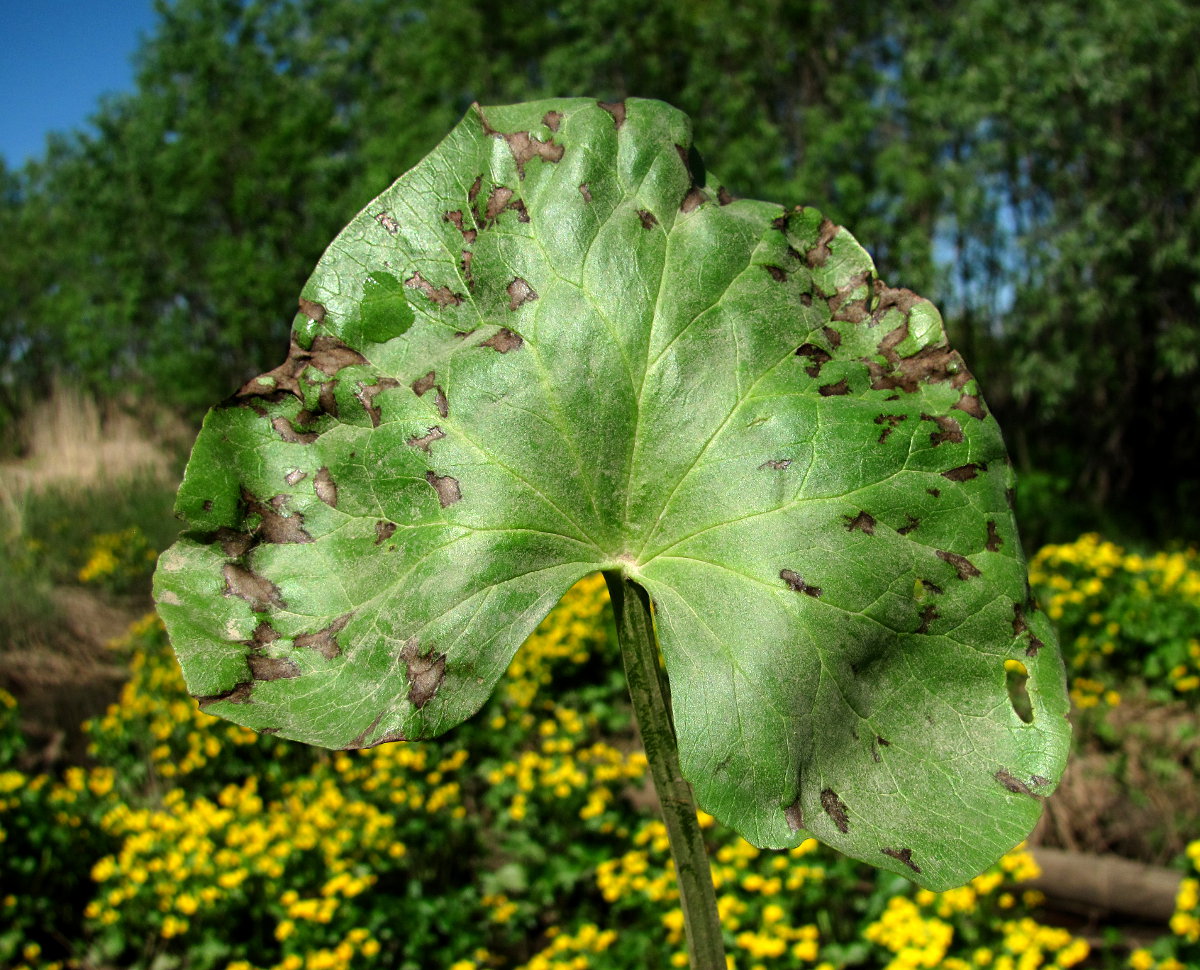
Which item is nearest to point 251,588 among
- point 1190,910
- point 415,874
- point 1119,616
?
point 1190,910

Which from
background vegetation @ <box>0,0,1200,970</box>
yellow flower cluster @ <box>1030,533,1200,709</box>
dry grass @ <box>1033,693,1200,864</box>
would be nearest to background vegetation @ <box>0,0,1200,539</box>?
background vegetation @ <box>0,0,1200,970</box>

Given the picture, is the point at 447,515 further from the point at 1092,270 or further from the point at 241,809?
the point at 1092,270

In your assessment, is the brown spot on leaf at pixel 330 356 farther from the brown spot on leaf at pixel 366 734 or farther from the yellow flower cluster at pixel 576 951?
the yellow flower cluster at pixel 576 951

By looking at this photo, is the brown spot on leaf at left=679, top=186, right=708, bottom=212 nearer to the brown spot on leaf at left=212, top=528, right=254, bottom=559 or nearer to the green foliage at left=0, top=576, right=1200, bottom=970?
the brown spot on leaf at left=212, top=528, right=254, bottom=559

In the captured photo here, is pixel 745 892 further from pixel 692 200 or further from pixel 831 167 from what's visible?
pixel 831 167

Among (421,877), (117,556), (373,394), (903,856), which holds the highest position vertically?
(117,556)

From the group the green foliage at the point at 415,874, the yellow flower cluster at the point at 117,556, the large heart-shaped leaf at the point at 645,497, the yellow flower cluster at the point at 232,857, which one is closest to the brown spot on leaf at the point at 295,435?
the large heart-shaped leaf at the point at 645,497
